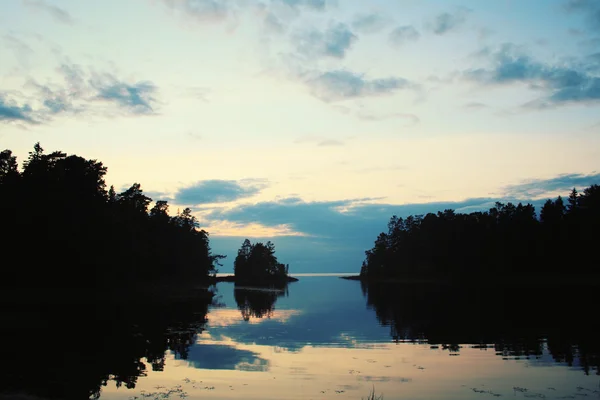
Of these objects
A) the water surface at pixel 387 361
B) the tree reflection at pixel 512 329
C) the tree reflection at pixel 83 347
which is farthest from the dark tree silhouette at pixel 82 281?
the tree reflection at pixel 512 329

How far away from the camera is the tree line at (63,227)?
79.2 meters

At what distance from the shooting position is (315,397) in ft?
73.5

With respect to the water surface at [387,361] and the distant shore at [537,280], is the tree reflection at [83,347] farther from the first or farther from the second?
the distant shore at [537,280]

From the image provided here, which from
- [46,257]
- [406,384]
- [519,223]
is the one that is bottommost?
[406,384]

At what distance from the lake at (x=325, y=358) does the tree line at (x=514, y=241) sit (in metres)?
101

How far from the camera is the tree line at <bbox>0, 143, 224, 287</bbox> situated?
79250 millimetres

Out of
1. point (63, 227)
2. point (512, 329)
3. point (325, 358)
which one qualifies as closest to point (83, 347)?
point (325, 358)

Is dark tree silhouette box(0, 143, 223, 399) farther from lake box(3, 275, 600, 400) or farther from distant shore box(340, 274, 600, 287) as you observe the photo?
distant shore box(340, 274, 600, 287)

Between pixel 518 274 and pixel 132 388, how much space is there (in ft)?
486

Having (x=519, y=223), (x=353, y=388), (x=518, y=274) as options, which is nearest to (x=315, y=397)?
(x=353, y=388)

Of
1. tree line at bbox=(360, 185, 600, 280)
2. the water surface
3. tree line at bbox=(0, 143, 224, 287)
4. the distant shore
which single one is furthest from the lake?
tree line at bbox=(360, 185, 600, 280)

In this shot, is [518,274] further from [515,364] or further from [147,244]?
[515,364]

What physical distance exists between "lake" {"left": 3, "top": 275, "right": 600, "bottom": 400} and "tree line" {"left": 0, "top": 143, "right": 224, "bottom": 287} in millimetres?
32830

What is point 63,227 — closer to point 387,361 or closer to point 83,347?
point 83,347
